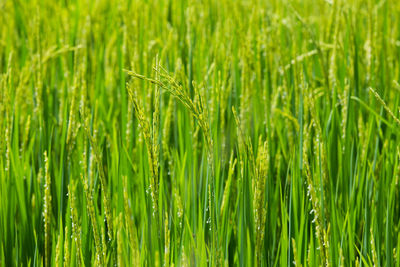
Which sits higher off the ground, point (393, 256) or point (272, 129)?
point (272, 129)

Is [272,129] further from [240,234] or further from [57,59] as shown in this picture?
[57,59]

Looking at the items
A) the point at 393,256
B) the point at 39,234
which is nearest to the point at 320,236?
the point at 393,256

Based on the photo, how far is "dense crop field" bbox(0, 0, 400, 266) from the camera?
43.8 inches

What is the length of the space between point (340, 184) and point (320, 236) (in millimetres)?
420

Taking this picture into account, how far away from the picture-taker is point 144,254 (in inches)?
46.8

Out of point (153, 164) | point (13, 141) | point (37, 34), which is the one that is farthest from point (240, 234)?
point (37, 34)

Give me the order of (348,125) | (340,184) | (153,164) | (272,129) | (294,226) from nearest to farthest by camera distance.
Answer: (153,164), (294,226), (340,184), (348,125), (272,129)

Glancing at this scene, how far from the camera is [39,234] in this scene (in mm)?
1382

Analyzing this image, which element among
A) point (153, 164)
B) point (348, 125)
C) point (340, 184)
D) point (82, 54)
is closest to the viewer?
point (153, 164)

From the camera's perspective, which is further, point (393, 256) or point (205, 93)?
point (205, 93)

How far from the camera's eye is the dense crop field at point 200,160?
3.65 ft

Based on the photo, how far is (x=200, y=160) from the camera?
5.69 ft

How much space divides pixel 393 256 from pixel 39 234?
83 cm

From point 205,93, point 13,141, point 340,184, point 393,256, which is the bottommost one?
point 393,256
